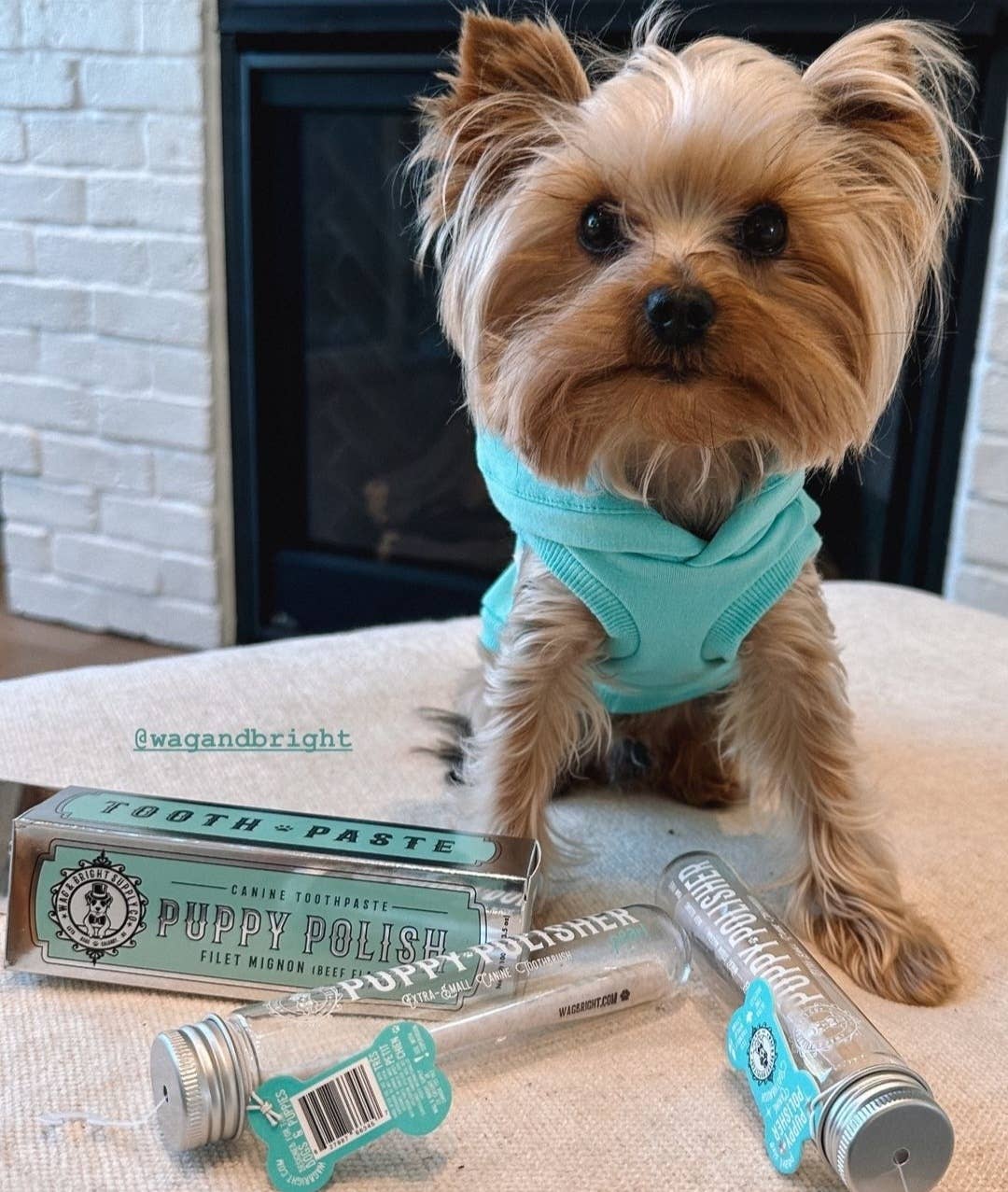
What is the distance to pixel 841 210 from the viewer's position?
34.0 inches

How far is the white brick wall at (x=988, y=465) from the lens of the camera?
1.66m

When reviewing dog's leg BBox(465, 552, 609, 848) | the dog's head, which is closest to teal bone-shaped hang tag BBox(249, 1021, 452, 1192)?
dog's leg BBox(465, 552, 609, 848)

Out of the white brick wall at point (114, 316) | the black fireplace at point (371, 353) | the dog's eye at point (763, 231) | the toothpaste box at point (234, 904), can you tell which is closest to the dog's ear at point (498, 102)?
the dog's eye at point (763, 231)

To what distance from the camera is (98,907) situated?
827 mm

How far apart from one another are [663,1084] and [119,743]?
63cm

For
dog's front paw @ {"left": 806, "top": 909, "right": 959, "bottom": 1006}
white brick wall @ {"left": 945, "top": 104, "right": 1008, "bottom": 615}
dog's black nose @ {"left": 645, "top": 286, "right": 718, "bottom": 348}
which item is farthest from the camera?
white brick wall @ {"left": 945, "top": 104, "right": 1008, "bottom": 615}

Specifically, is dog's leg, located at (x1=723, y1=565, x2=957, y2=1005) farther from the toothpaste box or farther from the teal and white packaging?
the toothpaste box

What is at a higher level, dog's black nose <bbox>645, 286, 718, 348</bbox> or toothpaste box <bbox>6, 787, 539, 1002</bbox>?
dog's black nose <bbox>645, 286, 718, 348</bbox>

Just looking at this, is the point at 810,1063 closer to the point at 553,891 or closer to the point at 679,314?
the point at 553,891

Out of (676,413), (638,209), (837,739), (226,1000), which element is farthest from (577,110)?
(226,1000)

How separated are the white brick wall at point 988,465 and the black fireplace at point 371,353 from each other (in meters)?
0.02

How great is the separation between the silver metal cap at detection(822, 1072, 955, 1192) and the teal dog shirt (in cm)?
36

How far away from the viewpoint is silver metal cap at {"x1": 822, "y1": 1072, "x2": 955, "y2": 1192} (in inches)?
26.4

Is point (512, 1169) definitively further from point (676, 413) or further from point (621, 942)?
point (676, 413)
